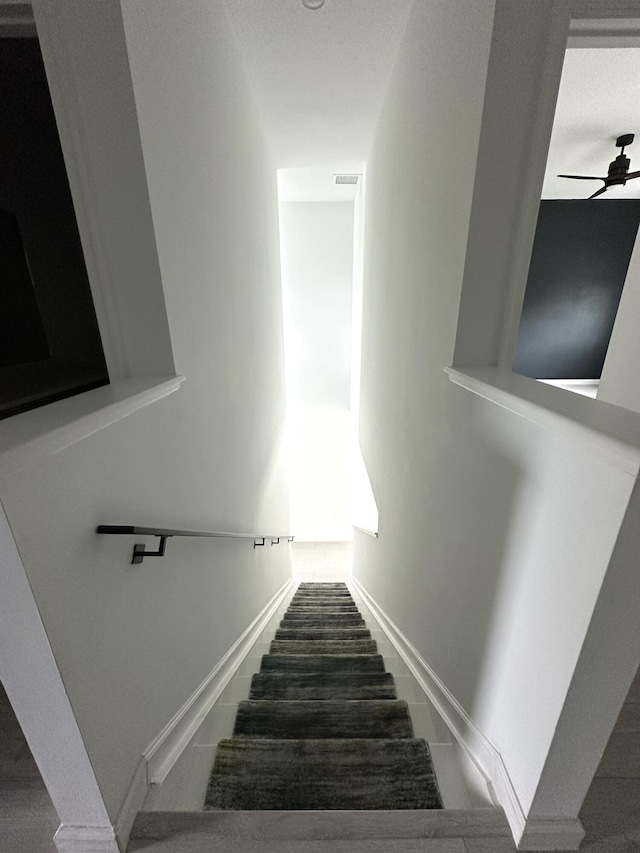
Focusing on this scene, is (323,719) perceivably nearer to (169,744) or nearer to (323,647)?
(169,744)

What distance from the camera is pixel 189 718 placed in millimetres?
1507

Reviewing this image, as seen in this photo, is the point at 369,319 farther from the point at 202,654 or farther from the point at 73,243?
the point at 202,654

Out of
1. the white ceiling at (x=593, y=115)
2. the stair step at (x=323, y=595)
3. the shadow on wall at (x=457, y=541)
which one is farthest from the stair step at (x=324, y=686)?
the white ceiling at (x=593, y=115)

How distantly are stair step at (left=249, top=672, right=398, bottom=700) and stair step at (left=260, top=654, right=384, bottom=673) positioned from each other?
0.25 feet

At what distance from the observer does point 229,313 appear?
2314 mm

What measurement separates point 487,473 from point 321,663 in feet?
5.40

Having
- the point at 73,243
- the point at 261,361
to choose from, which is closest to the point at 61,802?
the point at 73,243

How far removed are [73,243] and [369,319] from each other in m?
3.17

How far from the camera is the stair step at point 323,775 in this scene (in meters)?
1.28

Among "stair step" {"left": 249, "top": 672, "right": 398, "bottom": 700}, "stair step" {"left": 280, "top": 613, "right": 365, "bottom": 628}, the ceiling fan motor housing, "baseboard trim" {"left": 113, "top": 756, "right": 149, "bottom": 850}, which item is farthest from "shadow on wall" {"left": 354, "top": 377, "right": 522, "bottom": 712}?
the ceiling fan motor housing

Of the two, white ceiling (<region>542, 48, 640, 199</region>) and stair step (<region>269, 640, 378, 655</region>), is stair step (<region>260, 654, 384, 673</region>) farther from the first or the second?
white ceiling (<region>542, 48, 640, 199</region>)

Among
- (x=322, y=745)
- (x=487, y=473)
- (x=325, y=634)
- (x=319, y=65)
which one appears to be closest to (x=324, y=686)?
(x=322, y=745)

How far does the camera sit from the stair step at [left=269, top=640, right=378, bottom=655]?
100 inches

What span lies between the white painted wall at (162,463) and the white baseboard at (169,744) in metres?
0.04
